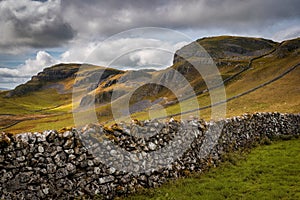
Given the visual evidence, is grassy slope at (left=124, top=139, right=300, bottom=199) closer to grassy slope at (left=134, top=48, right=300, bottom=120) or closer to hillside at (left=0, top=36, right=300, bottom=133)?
hillside at (left=0, top=36, right=300, bottom=133)

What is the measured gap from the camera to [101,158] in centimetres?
894

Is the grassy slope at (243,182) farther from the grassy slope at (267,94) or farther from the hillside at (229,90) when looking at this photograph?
the grassy slope at (267,94)

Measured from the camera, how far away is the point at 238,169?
1219cm

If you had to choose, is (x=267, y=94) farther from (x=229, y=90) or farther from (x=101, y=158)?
(x=101, y=158)

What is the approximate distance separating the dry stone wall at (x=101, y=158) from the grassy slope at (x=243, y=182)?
61 centimetres

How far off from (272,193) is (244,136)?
7.32m

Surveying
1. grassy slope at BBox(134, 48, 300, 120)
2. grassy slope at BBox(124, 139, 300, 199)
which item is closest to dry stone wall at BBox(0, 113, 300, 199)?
grassy slope at BBox(124, 139, 300, 199)

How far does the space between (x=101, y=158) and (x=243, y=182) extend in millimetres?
5705

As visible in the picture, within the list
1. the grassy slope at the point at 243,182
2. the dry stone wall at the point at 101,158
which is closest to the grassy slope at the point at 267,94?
the grassy slope at the point at 243,182

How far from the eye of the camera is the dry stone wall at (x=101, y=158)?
7.67 m

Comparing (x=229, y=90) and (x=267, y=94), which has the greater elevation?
(x=229, y=90)

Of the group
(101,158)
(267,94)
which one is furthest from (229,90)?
(101,158)

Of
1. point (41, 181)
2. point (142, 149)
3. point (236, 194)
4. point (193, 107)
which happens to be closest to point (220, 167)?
point (236, 194)

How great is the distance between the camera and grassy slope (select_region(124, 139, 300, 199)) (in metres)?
9.17
